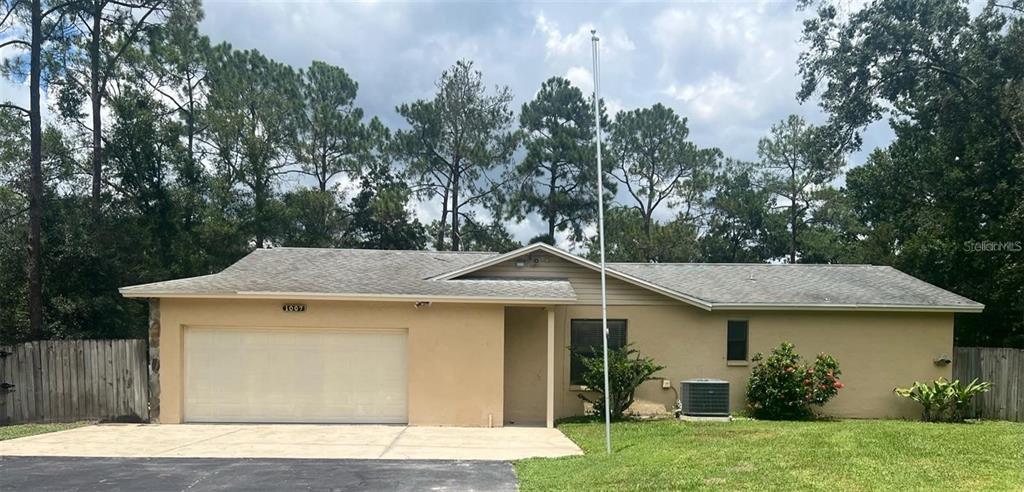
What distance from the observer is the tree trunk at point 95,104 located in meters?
23.6

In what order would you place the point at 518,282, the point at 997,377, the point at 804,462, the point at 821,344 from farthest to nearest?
A: the point at 997,377
the point at 821,344
the point at 518,282
the point at 804,462

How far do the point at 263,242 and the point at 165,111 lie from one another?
20.9ft

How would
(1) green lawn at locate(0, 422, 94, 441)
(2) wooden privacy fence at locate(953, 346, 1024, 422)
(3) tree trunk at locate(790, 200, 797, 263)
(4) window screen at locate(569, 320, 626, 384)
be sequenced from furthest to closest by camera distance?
(3) tree trunk at locate(790, 200, 797, 263)
(2) wooden privacy fence at locate(953, 346, 1024, 422)
(4) window screen at locate(569, 320, 626, 384)
(1) green lawn at locate(0, 422, 94, 441)

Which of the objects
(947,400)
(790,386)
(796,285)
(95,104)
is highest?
(95,104)

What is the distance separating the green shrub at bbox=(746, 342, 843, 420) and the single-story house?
636 mm

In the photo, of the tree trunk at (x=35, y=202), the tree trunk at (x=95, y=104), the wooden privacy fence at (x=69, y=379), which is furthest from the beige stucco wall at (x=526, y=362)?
the tree trunk at (x=95, y=104)


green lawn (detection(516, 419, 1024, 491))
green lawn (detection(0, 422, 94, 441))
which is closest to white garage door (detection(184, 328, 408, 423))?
green lawn (detection(0, 422, 94, 441))

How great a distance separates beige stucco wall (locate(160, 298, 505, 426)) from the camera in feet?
40.3

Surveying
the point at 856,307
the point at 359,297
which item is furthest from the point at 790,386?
the point at 359,297

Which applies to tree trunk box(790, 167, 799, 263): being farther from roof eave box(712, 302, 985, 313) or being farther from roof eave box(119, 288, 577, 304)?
roof eave box(119, 288, 577, 304)

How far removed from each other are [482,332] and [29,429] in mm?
8125

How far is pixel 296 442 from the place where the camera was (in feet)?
34.1

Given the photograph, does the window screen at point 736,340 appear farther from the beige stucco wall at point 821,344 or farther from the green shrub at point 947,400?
the green shrub at point 947,400

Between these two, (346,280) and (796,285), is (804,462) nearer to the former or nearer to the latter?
(796,285)
